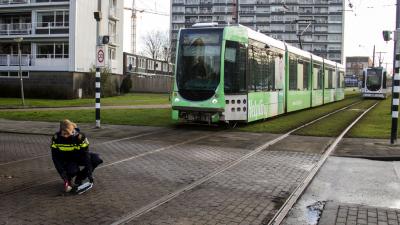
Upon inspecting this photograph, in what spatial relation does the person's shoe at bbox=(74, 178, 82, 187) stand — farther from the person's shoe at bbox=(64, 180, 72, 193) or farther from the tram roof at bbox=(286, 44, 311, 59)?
the tram roof at bbox=(286, 44, 311, 59)

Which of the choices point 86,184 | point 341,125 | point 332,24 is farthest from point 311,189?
point 332,24

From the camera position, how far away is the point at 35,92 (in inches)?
2042

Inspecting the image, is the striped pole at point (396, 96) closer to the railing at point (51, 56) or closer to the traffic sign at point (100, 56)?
the traffic sign at point (100, 56)

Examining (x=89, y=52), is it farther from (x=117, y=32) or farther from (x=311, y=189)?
(x=311, y=189)

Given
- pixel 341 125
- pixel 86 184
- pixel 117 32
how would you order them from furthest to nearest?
pixel 117 32 → pixel 341 125 → pixel 86 184

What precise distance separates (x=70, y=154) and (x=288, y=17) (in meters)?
84.9

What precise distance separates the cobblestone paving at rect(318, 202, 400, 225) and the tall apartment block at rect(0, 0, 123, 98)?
45.5 m

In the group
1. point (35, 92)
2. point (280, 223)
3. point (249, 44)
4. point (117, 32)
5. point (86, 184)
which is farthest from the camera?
point (117, 32)

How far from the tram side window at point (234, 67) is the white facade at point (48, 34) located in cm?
3580

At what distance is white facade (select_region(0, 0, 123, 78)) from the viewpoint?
169ft

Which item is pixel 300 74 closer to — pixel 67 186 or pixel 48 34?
pixel 67 186

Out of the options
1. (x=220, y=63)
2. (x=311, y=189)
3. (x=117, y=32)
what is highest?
(x=117, y=32)

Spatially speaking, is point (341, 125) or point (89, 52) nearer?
point (341, 125)

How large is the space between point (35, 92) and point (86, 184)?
46.0m
